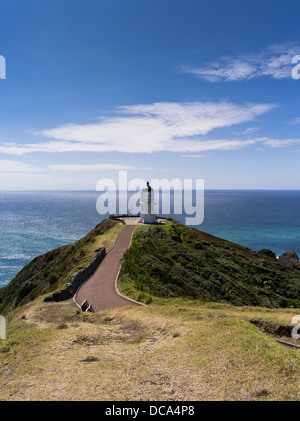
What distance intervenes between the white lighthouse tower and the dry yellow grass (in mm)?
35917

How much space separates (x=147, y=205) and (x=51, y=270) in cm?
2099

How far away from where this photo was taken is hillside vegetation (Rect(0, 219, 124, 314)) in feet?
105

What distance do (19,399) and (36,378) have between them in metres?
1.28

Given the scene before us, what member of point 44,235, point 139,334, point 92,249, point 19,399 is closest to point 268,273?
point 92,249

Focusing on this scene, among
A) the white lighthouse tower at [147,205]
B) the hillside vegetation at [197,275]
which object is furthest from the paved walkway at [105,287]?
the white lighthouse tower at [147,205]

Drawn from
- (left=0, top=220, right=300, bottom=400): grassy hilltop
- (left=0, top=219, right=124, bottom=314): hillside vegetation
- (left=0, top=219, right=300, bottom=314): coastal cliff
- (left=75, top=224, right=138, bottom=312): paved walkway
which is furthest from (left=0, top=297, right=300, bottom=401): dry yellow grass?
(left=0, top=219, right=124, bottom=314): hillside vegetation

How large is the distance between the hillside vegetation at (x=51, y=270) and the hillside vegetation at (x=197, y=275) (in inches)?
208

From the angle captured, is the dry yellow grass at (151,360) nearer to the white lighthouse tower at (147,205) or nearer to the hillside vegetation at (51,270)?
the hillside vegetation at (51,270)

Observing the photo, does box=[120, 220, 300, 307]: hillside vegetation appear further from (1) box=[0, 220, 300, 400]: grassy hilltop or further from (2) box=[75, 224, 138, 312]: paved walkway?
(2) box=[75, 224, 138, 312]: paved walkway

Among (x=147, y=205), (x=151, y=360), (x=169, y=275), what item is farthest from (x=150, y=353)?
(x=147, y=205)

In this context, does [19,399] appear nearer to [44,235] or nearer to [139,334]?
[139,334]

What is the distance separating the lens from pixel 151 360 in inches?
417

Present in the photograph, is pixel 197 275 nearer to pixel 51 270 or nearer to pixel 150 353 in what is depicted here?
pixel 150 353

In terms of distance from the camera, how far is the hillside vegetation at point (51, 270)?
32144 mm
